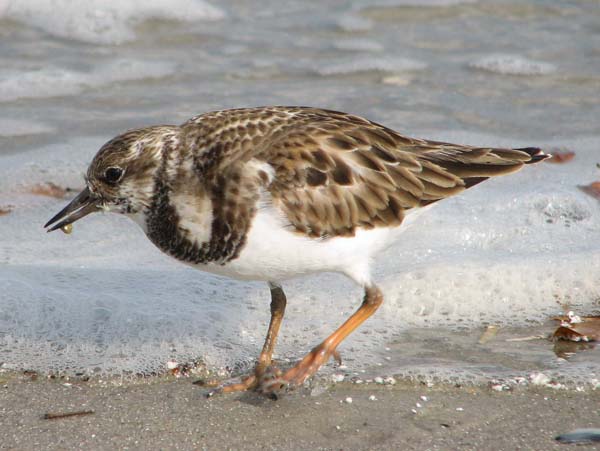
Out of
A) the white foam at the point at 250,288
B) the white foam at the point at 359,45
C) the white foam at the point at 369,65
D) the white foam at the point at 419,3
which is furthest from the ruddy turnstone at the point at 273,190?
the white foam at the point at 419,3

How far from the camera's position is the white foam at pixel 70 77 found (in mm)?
7758

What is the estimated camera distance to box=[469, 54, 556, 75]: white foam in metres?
8.28

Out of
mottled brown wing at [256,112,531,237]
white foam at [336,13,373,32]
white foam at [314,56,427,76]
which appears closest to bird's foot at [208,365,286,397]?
mottled brown wing at [256,112,531,237]

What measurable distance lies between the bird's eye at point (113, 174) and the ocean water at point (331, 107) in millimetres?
878

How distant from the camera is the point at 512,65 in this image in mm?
8383

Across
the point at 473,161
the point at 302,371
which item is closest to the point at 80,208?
the point at 302,371

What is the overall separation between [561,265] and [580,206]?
0.86 meters

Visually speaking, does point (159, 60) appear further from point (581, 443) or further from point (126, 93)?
point (581, 443)

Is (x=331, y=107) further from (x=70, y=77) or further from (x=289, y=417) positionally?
(x=289, y=417)

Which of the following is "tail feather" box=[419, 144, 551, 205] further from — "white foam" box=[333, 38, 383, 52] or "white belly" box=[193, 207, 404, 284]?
"white foam" box=[333, 38, 383, 52]

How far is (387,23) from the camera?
30.9 feet

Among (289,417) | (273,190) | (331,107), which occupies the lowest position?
(289,417)

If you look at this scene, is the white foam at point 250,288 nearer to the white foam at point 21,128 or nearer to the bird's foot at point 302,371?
the bird's foot at point 302,371

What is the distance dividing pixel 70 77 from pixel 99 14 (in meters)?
1.38
